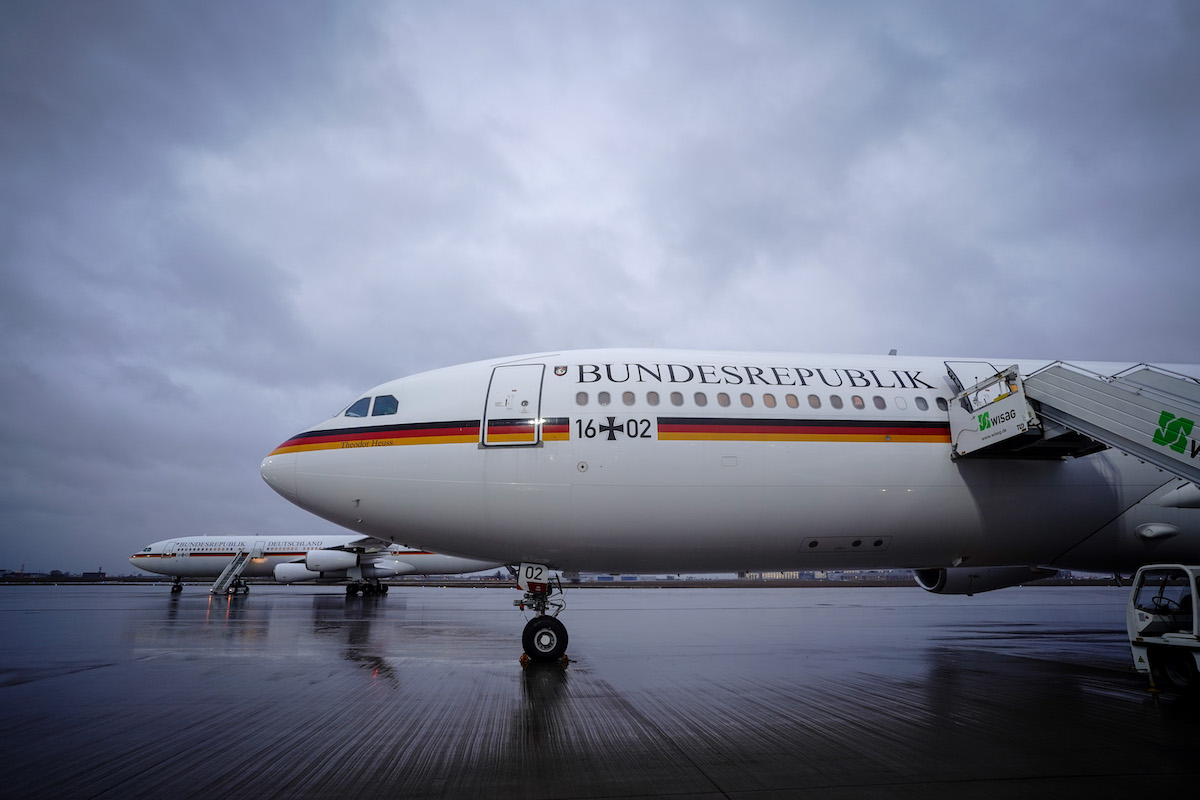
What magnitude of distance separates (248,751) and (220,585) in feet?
108

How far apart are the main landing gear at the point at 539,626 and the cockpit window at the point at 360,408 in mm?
3282

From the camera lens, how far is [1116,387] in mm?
7477

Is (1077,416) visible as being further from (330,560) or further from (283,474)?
(330,560)

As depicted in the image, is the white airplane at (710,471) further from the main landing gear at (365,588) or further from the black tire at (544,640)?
the main landing gear at (365,588)

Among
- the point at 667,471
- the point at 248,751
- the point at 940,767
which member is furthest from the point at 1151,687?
the point at 248,751

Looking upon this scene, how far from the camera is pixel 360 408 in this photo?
9.52 m

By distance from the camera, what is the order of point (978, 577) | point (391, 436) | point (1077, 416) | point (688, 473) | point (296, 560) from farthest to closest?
point (296, 560) < point (978, 577) < point (391, 436) < point (688, 473) < point (1077, 416)

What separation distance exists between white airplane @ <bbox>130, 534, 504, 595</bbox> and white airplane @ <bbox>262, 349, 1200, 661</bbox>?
23027 millimetres

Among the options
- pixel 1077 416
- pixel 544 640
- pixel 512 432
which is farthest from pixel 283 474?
pixel 1077 416

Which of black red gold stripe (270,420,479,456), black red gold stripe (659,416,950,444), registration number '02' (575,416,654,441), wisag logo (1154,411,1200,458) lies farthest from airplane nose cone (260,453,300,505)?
wisag logo (1154,411,1200,458)

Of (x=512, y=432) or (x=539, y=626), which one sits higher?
(x=512, y=432)

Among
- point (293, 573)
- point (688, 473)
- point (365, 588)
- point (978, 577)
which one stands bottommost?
point (365, 588)

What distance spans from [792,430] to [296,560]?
35505 mm

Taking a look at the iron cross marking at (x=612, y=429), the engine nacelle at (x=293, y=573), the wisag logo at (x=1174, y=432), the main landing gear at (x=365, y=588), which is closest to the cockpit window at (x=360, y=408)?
the iron cross marking at (x=612, y=429)
